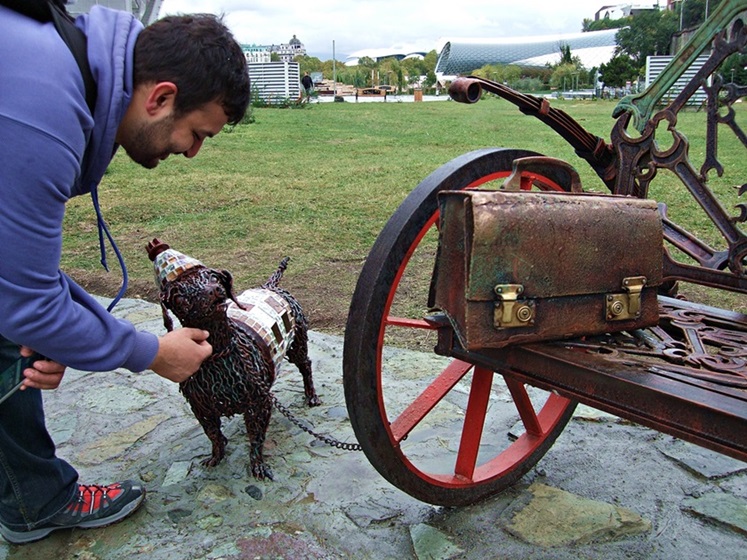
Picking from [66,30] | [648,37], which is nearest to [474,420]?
[66,30]

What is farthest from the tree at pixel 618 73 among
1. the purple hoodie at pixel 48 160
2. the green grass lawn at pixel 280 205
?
the purple hoodie at pixel 48 160

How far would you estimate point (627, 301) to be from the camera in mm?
1796

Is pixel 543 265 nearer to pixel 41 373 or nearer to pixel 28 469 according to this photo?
pixel 41 373

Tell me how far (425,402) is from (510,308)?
2.45 ft

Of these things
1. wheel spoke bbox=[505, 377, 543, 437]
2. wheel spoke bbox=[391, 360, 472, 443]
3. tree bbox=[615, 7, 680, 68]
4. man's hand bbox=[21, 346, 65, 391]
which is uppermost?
tree bbox=[615, 7, 680, 68]

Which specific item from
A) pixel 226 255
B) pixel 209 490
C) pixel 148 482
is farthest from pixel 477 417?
pixel 226 255

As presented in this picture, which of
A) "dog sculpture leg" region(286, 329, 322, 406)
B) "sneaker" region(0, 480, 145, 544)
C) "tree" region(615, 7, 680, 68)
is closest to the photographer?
"sneaker" region(0, 480, 145, 544)

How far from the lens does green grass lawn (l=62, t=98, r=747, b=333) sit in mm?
5159

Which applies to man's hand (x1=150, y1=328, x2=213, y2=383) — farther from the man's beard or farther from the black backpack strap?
the black backpack strap

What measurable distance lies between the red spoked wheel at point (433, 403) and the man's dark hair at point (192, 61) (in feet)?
1.90

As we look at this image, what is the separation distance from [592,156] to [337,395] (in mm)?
1551

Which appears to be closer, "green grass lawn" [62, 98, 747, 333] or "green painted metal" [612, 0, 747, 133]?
"green painted metal" [612, 0, 747, 133]

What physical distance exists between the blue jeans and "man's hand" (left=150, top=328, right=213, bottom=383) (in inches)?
23.3

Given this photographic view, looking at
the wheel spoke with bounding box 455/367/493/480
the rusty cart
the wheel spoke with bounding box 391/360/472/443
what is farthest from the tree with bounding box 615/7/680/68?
the wheel spoke with bounding box 455/367/493/480
